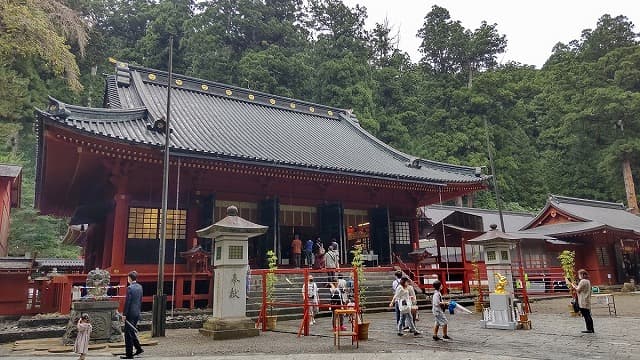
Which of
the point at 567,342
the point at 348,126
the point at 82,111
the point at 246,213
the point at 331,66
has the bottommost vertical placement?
the point at 567,342

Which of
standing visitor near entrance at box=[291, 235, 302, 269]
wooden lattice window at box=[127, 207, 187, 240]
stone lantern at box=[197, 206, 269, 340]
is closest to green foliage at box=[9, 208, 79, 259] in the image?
wooden lattice window at box=[127, 207, 187, 240]

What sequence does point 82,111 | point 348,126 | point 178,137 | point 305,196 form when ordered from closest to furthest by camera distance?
point 82,111 → point 178,137 → point 305,196 → point 348,126

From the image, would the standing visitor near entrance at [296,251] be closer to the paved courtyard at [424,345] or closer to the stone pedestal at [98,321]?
the paved courtyard at [424,345]

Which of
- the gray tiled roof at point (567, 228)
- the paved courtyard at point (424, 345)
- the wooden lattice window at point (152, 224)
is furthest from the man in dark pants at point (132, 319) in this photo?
the gray tiled roof at point (567, 228)

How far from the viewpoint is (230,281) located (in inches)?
393

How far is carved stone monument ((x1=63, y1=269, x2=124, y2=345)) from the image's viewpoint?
9328 millimetres

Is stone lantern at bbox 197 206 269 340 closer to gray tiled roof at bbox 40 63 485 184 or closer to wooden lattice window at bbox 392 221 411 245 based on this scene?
gray tiled roof at bbox 40 63 485 184

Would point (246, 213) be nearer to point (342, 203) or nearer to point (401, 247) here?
point (342, 203)

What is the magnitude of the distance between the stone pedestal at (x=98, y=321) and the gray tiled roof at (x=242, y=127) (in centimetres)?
554

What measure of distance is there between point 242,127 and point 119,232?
8.39m

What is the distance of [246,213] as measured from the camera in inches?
702

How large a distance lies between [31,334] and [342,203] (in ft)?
41.1

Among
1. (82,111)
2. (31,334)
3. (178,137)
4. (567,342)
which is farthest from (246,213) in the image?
(567,342)

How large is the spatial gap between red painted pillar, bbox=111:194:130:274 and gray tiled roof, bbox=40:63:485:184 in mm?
2482
